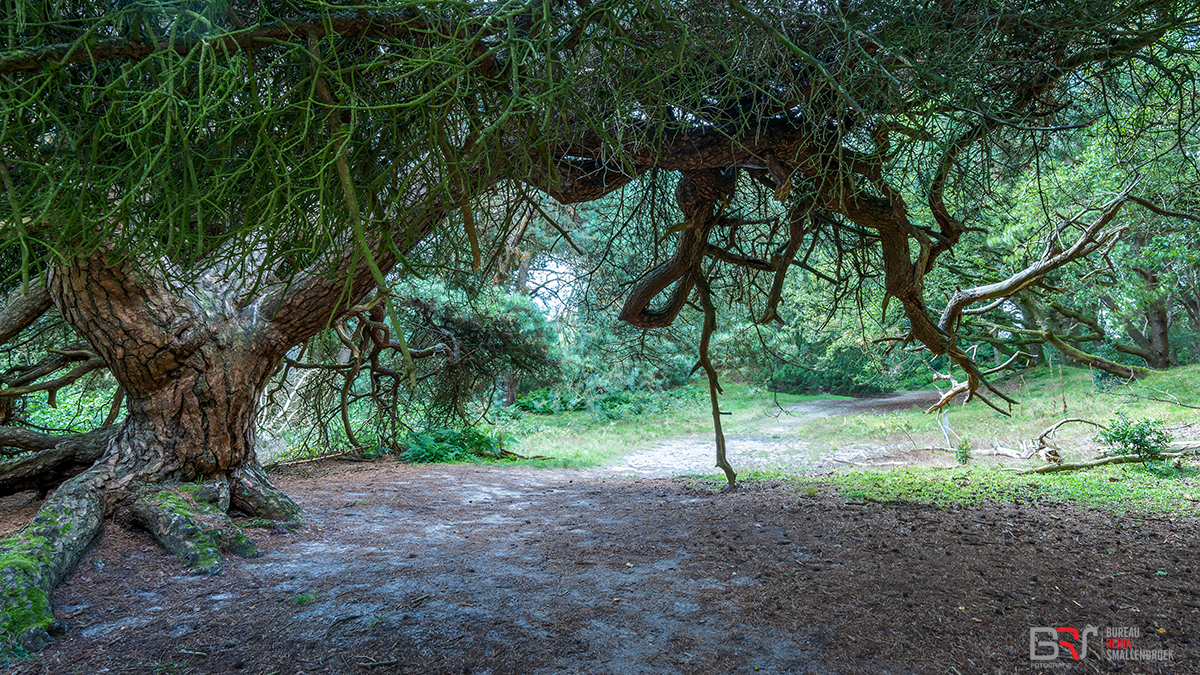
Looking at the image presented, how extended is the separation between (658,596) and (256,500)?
3068mm

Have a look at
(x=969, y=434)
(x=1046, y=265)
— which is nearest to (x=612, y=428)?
(x=969, y=434)

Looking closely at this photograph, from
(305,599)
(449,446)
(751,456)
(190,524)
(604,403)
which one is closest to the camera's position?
(305,599)

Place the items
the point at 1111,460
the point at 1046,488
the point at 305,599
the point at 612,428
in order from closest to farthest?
1. the point at 305,599
2. the point at 1046,488
3. the point at 1111,460
4. the point at 612,428

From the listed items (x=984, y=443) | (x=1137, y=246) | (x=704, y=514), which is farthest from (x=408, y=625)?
(x=1137, y=246)

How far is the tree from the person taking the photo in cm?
158

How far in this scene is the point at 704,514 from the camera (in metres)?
4.69

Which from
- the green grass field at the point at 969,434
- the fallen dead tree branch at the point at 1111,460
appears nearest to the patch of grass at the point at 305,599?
the green grass field at the point at 969,434

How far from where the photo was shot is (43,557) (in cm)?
280

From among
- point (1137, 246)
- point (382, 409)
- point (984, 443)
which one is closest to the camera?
point (382, 409)

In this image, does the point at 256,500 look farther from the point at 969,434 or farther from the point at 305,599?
the point at 969,434

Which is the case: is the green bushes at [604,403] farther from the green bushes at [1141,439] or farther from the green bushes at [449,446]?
the green bushes at [1141,439]

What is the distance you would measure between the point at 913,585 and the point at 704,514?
6.50 feet

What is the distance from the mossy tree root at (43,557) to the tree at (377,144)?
0.01 m

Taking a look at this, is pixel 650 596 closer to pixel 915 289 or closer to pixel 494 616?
pixel 494 616
